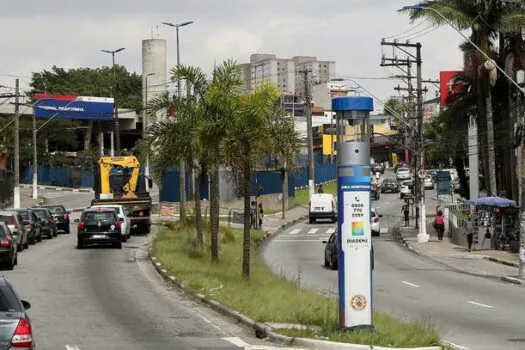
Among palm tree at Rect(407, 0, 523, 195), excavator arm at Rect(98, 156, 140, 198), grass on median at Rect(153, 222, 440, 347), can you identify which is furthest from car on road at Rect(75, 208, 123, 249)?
palm tree at Rect(407, 0, 523, 195)

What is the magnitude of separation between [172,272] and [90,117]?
86723 mm

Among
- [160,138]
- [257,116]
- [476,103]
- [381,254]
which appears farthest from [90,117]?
[257,116]

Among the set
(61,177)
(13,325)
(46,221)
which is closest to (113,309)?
(13,325)

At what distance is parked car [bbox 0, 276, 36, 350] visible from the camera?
1061 centimetres

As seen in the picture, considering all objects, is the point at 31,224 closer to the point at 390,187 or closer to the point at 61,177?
the point at 61,177

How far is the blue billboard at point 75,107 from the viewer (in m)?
105

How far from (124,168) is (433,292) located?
2568 centimetres

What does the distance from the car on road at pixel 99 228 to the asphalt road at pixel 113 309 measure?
407cm

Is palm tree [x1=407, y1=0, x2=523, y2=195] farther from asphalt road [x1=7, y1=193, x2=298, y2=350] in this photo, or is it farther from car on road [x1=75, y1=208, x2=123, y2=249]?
asphalt road [x1=7, y1=193, x2=298, y2=350]

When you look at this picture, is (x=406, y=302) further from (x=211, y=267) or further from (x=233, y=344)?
(x=233, y=344)

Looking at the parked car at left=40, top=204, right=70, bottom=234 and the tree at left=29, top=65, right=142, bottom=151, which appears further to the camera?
the tree at left=29, top=65, right=142, bottom=151

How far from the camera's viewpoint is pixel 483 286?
2992 centimetres

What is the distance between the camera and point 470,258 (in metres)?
42.5

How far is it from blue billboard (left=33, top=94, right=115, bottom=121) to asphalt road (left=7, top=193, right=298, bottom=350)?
72.6 m
